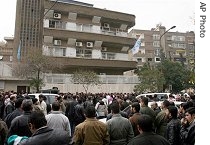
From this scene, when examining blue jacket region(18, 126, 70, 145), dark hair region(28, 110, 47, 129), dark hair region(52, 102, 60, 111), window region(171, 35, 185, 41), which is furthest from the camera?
window region(171, 35, 185, 41)

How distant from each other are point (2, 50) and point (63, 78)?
33.8 metres

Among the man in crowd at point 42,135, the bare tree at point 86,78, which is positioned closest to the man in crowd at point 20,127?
the man in crowd at point 42,135

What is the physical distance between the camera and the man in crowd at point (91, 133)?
221 inches

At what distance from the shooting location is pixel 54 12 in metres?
40.4

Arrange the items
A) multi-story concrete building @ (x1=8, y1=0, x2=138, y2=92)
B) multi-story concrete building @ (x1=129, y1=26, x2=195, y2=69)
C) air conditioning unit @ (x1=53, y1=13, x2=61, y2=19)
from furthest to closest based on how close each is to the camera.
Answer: multi-story concrete building @ (x1=129, y1=26, x2=195, y2=69) → air conditioning unit @ (x1=53, y1=13, x2=61, y2=19) → multi-story concrete building @ (x1=8, y1=0, x2=138, y2=92)

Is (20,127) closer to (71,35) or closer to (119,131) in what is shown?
(119,131)

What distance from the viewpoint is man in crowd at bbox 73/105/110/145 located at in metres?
5.62

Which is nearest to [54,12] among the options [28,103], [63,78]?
[63,78]

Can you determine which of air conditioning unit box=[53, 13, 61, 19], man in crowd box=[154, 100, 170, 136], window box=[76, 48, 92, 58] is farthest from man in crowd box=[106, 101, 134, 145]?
window box=[76, 48, 92, 58]

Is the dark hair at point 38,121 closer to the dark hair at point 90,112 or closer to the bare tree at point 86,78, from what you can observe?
the dark hair at point 90,112

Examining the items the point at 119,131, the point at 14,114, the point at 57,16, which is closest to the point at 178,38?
the point at 57,16

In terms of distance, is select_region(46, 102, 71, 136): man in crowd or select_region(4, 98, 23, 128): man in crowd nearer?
select_region(46, 102, 71, 136): man in crowd

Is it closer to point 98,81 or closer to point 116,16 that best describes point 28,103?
point 98,81

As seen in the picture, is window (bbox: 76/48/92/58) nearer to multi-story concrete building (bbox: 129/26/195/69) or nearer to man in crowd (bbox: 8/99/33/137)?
multi-story concrete building (bbox: 129/26/195/69)
